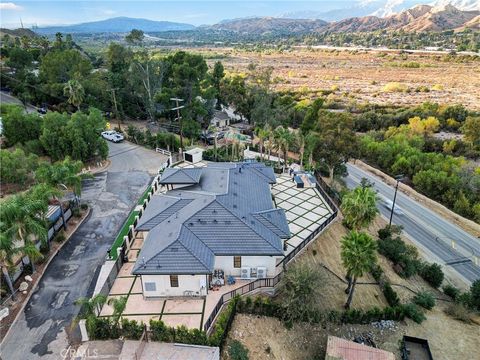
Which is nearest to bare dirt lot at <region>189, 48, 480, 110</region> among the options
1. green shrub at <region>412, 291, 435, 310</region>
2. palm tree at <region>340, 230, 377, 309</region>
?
green shrub at <region>412, 291, 435, 310</region>

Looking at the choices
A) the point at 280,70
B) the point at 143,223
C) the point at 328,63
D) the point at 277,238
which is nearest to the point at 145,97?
the point at 143,223

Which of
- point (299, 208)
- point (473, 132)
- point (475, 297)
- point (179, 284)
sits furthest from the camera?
point (473, 132)

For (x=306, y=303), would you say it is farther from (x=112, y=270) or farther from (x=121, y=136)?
(x=121, y=136)

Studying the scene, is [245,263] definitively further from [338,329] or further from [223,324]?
[338,329]

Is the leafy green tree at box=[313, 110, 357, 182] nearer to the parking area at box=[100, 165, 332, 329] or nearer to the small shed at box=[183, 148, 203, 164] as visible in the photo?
the parking area at box=[100, 165, 332, 329]

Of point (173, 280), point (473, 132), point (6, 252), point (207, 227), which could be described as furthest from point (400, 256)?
point (473, 132)

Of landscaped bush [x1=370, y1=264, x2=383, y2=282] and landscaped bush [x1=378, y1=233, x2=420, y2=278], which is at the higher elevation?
landscaped bush [x1=370, y1=264, x2=383, y2=282]

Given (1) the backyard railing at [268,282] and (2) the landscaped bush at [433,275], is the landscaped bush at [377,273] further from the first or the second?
(2) the landscaped bush at [433,275]

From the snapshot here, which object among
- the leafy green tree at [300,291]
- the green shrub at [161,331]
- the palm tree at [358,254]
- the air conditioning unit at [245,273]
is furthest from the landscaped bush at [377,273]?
the green shrub at [161,331]
